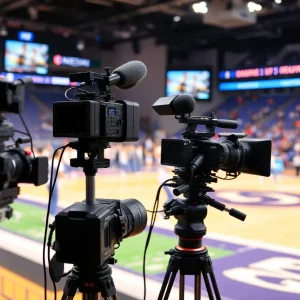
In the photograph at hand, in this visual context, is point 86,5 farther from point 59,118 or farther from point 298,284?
point 59,118

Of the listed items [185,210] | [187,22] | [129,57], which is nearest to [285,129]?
[187,22]

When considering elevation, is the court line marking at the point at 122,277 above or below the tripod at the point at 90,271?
below

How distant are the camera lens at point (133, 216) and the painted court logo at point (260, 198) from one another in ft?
18.5

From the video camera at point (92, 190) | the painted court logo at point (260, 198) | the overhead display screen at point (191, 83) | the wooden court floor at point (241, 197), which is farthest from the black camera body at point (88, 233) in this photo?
the overhead display screen at point (191, 83)

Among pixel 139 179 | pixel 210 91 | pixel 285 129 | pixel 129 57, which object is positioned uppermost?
pixel 129 57

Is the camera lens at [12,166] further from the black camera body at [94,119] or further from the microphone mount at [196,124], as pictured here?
the microphone mount at [196,124]

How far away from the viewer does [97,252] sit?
163 centimetres

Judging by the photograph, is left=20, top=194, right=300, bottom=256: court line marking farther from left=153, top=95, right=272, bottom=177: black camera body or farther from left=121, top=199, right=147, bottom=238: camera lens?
left=121, top=199, right=147, bottom=238: camera lens

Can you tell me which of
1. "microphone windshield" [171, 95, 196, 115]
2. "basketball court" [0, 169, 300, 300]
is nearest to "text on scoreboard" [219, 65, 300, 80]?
"basketball court" [0, 169, 300, 300]

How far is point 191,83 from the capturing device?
15.5 m

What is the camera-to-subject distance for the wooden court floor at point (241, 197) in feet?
17.8

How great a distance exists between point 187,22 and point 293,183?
6519mm

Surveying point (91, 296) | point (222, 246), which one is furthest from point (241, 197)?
point (91, 296)

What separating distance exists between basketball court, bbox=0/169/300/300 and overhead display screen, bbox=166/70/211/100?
7045 millimetres
